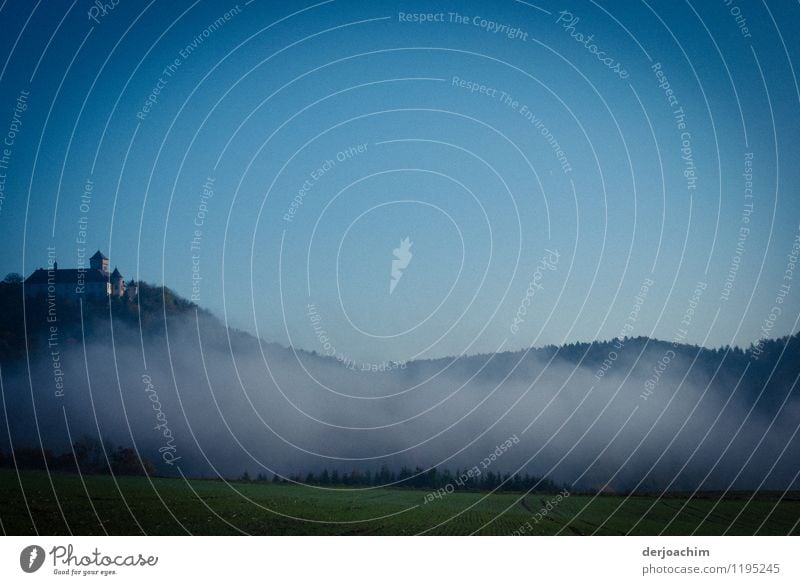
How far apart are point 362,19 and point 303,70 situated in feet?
4.36

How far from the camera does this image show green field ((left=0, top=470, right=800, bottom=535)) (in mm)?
16344

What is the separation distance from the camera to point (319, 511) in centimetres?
1730

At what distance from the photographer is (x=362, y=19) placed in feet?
54.6

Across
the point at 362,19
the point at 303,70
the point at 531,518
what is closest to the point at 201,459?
the point at 531,518
